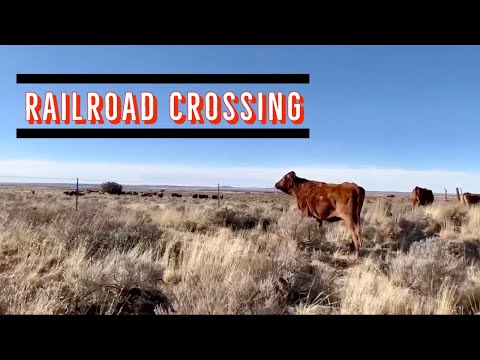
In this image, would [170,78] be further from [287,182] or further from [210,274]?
[287,182]

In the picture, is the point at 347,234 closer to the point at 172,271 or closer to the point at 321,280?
the point at 321,280

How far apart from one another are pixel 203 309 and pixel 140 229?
16.9 feet

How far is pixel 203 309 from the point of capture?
153 inches

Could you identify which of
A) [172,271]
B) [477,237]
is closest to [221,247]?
[172,271]

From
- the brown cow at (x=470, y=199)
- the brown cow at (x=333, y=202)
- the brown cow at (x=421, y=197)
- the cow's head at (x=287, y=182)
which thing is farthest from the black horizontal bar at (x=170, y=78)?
the brown cow at (x=470, y=199)

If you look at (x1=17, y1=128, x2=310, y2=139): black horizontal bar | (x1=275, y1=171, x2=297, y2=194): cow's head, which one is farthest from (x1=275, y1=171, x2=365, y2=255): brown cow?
(x1=17, y1=128, x2=310, y2=139): black horizontal bar

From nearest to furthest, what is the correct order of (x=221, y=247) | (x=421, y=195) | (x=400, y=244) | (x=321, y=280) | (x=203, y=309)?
(x=203, y=309), (x=321, y=280), (x=221, y=247), (x=400, y=244), (x=421, y=195)

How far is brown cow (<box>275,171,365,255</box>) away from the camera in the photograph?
871cm

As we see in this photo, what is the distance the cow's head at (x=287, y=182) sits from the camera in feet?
37.8

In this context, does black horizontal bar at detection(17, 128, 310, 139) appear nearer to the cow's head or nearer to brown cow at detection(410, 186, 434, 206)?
the cow's head

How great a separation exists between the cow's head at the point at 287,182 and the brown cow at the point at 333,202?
0.41ft
